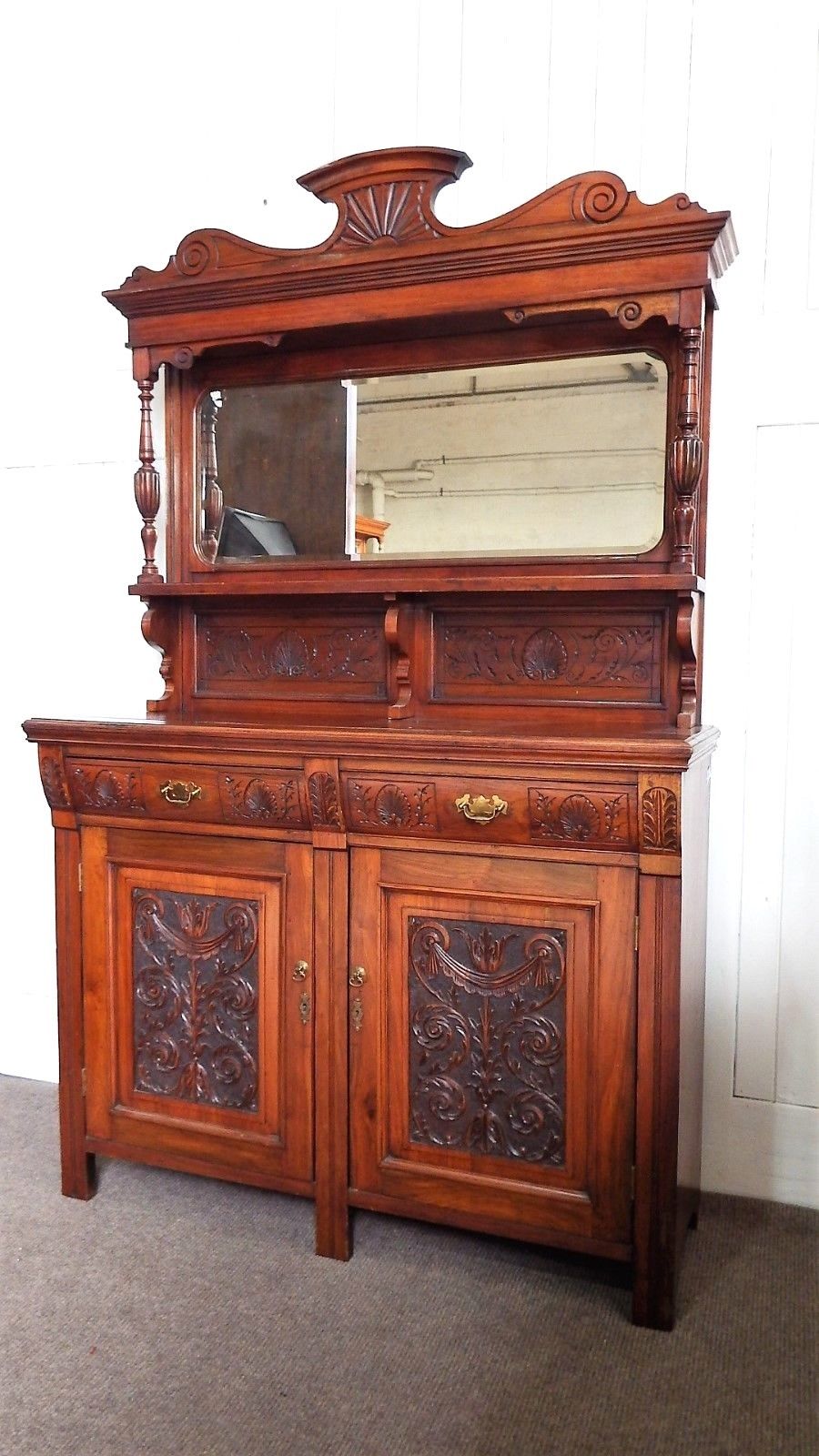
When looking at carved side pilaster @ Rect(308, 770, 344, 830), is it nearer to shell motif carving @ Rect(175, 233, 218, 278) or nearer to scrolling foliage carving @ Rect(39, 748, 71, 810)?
scrolling foliage carving @ Rect(39, 748, 71, 810)

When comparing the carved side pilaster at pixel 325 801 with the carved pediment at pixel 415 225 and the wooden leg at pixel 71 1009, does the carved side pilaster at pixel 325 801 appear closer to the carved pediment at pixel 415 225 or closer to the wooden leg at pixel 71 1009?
the wooden leg at pixel 71 1009

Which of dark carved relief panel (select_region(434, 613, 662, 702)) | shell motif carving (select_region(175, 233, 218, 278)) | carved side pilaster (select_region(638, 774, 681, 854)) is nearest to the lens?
carved side pilaster (select_region(638, 774, 681, 854))

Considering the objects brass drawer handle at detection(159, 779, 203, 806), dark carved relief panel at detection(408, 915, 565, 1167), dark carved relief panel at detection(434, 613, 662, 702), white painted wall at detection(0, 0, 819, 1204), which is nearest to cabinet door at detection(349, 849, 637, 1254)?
dark carved relief panel at detection(408, 915, 565, 1167)

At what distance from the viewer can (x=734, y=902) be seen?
233cm

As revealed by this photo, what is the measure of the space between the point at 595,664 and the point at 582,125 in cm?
117

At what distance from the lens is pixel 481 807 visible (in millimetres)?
1851

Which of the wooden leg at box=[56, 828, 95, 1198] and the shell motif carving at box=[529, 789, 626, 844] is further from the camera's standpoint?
the wooden leg at box=[56, 828, 95, 1198]

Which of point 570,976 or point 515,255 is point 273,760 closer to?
point 570,976

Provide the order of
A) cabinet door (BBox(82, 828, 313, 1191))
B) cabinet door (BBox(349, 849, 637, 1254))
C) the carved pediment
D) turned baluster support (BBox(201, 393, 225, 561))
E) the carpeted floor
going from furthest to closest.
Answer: turned baluster support (BBox(201, 393, 225, 561))
cabinet door (BBox(82, 828, 313, 1191))
the carved pediment
cabinet door (BBox(349, 849, 637, 1254))
the carpeted floor

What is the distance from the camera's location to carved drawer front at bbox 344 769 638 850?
179 centimetres

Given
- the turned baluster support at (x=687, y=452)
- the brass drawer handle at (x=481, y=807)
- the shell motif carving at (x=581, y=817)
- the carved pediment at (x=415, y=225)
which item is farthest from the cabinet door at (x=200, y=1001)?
the carved pediment at (x=415, y=225)

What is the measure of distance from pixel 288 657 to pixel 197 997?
0.78 meters

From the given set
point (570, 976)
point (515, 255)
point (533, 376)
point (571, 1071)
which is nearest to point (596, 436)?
point (533, 376)

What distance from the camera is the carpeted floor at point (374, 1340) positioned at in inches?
63.5
